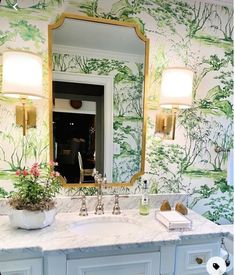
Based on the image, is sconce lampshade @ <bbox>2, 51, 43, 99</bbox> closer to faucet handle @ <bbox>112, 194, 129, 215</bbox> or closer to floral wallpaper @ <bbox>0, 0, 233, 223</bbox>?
floral wallpaper @ <bbox>0, 0, 233, 223</bbox>

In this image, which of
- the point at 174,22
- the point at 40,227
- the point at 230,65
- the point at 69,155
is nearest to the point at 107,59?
the point at 174,22

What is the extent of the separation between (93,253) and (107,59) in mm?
1174

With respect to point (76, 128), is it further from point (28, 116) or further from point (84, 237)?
point (84, 237)

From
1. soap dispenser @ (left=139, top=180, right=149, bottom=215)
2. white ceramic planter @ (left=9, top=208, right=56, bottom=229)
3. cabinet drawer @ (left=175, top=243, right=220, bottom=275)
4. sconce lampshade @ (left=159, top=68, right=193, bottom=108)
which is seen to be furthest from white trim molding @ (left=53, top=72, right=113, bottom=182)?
cabinet drawer @ (left=175, top=243, right=220, bottom=275)

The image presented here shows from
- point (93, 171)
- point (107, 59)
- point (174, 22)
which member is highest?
point (174, 22)

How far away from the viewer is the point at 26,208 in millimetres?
1271

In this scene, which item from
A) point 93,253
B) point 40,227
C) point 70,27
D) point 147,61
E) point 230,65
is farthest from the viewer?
point 230,65

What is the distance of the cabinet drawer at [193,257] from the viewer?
→ 1.29m

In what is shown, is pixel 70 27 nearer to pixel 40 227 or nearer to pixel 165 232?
pixel 40 227

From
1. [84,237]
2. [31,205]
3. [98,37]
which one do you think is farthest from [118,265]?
[98,37]

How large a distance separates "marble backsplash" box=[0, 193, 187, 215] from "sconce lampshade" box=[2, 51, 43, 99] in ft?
2.20

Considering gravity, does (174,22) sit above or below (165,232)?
above

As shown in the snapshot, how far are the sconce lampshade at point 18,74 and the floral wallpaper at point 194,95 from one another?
172mm

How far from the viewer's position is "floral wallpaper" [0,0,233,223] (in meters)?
1.52
